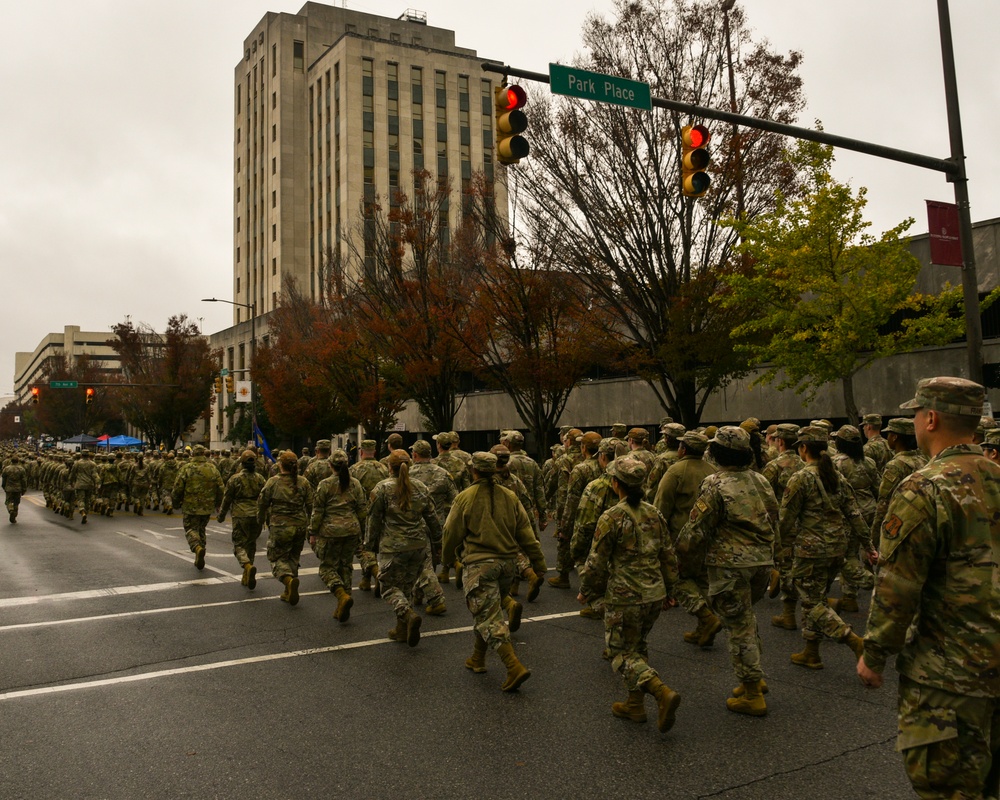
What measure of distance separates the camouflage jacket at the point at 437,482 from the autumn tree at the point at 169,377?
4438 centimetres

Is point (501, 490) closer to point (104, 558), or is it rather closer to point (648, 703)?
point (648, 703)

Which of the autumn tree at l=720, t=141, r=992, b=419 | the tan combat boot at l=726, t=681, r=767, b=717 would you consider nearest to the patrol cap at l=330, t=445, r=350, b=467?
the tan combat boot at l=726, t=681, r=767, b=717

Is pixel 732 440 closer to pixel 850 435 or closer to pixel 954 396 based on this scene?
pixel 954 396

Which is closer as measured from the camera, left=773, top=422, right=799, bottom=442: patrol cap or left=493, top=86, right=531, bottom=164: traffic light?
left=773, top=422, right=799, bottom=442: patrol cap

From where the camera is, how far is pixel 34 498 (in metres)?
37.8

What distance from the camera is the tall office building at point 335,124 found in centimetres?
6325

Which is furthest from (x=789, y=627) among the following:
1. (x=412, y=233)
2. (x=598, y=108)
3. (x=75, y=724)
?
(x=412, y=233)

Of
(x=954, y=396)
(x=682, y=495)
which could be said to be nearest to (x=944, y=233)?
(x=682, y=495)

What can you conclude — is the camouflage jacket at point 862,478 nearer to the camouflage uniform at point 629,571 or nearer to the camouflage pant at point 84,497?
the camouflage uniform at point 629,571

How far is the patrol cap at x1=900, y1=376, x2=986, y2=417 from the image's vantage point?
3.19 meters

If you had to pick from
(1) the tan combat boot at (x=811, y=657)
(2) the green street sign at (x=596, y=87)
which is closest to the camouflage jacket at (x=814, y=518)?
(1) the tan combat boot at (x=811, y=657)

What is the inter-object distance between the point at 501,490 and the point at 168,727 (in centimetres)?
309

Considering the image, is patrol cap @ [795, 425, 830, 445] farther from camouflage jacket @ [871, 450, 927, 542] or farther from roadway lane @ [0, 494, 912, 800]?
roadway lane @ [0, 494, 912, 800]

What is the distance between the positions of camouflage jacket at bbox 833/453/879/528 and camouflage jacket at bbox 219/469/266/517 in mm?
7750
